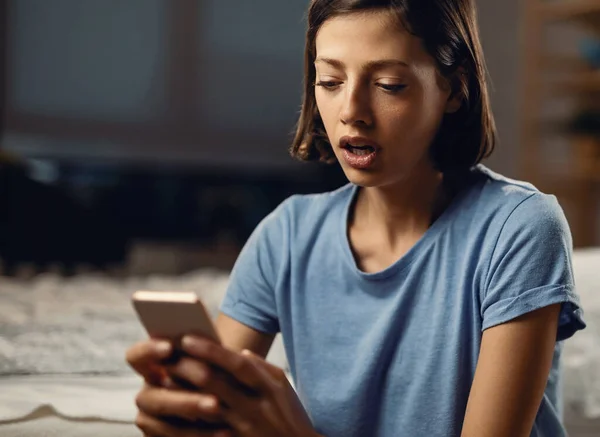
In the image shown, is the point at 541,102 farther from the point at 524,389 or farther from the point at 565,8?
the point at 524,389

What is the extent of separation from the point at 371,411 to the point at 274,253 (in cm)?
22

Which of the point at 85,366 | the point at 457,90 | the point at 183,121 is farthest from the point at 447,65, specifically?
the point at 183,121

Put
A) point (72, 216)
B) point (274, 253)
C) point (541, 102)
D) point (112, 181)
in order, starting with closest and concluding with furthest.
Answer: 1. point (274, 253)
2. point (72, 216)
3. point (112, 181)
4. point (541, 102)

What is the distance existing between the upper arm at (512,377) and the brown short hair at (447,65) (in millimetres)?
214

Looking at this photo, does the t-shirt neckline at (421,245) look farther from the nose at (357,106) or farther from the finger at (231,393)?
the finger at (231,393)

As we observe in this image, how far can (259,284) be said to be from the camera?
968 mm

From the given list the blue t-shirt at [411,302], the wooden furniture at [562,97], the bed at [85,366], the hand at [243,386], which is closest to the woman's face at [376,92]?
the blue t-shirt at [411,302]

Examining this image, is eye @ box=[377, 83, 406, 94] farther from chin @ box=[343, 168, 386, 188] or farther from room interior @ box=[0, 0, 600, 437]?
room interior @ box=[0, 0, 600, 437]

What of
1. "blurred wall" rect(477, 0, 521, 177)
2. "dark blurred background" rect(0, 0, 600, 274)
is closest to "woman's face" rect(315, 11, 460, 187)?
"dark blurred background" rect(0, 0, 600, 274)

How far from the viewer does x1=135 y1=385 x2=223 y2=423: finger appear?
2.16ft

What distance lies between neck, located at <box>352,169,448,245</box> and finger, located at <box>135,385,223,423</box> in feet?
1.07

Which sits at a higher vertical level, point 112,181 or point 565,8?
point 565,8

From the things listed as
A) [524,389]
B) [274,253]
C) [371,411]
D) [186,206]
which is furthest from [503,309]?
[186,206]

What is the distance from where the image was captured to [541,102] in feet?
12.0
